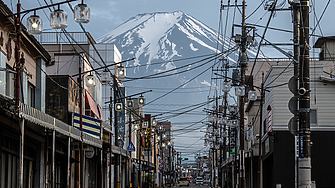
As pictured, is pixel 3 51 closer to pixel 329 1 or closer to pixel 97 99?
pixel 329 1

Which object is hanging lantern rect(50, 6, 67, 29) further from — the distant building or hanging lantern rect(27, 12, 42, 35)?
the distant building

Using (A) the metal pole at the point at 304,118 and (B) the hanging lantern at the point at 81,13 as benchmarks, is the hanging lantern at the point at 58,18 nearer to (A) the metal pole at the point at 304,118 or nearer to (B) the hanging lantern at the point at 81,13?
(B) the hanging lantern at the point at 81,13

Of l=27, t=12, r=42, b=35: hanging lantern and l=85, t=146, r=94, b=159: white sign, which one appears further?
l=85, t=146, r=94, b=159: white sign

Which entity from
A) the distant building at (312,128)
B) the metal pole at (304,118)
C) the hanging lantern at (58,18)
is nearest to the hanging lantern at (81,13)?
the hanging lantern at (58,18)

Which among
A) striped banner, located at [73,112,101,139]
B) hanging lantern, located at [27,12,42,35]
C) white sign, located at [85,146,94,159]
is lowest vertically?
white sign, located at [85,146,94,159]

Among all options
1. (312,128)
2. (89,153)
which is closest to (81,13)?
(89,153)

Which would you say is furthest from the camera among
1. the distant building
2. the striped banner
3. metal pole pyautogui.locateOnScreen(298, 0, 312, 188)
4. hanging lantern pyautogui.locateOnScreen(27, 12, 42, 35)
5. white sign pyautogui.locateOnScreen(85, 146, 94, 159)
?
the distant building

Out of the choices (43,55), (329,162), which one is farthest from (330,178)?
(43,55)

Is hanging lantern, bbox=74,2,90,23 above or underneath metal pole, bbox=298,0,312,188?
above

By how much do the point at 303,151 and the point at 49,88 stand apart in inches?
757

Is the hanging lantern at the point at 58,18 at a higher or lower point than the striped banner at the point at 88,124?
higher

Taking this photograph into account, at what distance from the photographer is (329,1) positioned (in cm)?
1766

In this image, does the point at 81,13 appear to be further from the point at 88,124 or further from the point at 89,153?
the point at 89,153

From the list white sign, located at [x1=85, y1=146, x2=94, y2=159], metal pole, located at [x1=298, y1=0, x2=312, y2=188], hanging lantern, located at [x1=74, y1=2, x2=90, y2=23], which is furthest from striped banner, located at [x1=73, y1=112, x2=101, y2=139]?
metal pole, located at [x1=298, y1=0, x2=312, y2=188]
